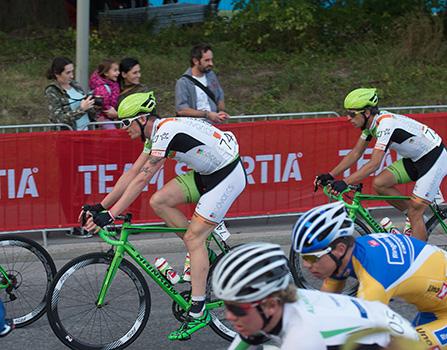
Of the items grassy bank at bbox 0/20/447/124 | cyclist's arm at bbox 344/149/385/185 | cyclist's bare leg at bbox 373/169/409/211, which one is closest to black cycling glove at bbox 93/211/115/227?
cyclist's arm at bbox 344/149/385/185

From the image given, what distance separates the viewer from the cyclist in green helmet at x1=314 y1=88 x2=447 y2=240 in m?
8.18

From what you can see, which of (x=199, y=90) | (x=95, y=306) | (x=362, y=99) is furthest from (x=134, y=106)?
(x=199, y=90)

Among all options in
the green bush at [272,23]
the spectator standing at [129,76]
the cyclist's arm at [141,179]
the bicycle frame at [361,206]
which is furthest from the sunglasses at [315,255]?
the green bush at [272,23]

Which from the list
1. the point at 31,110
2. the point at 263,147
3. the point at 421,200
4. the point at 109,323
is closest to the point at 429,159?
the point at 421,200

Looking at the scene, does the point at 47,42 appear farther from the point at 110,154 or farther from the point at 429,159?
the point at 429,159

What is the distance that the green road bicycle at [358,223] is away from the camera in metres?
8.27

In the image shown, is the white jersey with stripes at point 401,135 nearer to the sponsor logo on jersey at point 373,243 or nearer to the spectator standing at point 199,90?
the spectator standing at point 199,90

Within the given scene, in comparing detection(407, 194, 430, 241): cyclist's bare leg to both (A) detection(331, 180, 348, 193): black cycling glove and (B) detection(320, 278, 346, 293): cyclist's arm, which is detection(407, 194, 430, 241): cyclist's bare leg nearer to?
(A) detection(331, 180, 348, 193): black cycling glove

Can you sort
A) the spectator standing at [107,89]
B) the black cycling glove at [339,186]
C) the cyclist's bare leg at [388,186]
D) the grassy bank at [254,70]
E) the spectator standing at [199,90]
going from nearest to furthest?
the black cycling glove at [339,186] → the cyclist's bare leg at [388,186] → the spectator standing at [199,90] → the spectator standing at [107,89] → the grassy bank at [254,70]

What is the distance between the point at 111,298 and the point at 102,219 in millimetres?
927

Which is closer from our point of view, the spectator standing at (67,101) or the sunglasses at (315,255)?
the sunglasses at (315,255)

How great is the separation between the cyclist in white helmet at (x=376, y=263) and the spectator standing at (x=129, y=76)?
5.71 meters

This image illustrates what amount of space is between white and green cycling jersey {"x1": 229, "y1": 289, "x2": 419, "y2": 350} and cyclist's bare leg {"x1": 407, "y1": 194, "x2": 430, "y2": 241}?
4.44 m

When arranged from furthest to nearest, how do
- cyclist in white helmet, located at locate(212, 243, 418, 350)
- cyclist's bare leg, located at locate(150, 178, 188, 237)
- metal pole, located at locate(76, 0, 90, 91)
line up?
metal pole, located at locate(76, 0, 90, 91)
cyclist's bare leg, located at locate(150, 178, 188, 237)
cyclist in white helmet, located at locate(212, 243, 418, 350)
